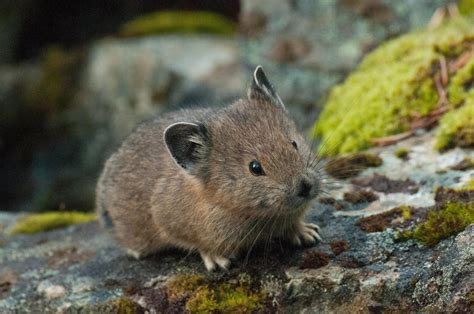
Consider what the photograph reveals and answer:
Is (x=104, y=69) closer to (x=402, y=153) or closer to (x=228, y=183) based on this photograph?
(x=402, y=153)

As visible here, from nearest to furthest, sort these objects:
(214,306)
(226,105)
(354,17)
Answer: (214,306) → (226,105) → (354,17)

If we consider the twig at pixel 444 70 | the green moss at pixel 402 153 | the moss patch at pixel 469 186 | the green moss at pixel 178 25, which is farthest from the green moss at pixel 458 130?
Answer: the green moss at pixel 178 25

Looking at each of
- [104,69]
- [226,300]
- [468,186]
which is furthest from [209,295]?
[104,69]

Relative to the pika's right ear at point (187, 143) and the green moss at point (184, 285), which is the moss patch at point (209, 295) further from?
the pika's right ear at point (187, 143)

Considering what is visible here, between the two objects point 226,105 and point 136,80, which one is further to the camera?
point 136,80

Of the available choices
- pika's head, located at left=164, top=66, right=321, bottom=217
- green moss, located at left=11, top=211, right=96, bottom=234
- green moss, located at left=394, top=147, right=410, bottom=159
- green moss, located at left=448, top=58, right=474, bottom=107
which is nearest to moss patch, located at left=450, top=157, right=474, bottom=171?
green moss, located at left=394, top=147, right=410, bottom=159

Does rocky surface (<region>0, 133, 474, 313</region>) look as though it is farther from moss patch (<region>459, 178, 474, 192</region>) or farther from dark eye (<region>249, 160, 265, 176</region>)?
dark eye (<region>249, 160, 265, 176</region>)

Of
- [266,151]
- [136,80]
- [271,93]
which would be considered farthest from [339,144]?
[136,80]

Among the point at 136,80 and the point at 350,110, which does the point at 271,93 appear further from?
the point at 136,80
